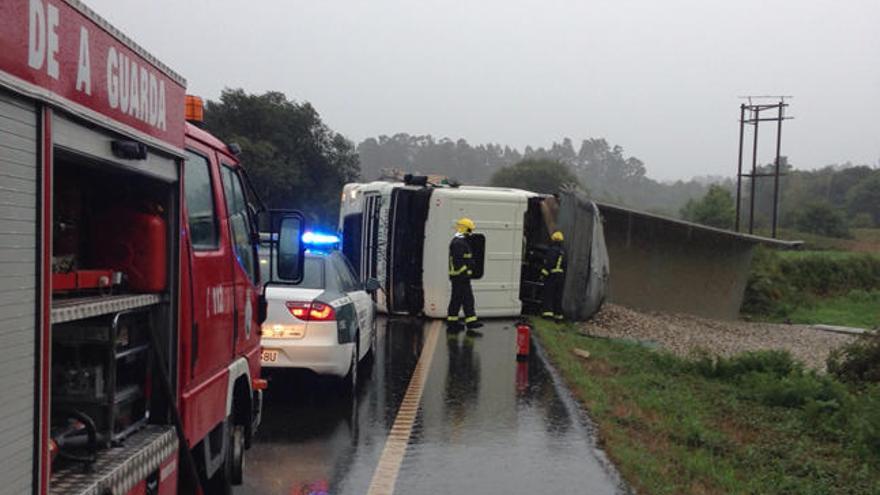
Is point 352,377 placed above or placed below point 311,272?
below

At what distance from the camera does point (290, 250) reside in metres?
5.84

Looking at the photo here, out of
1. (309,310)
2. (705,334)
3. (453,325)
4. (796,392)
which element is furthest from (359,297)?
(705,334)

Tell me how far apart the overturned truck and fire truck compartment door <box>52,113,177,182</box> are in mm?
12142

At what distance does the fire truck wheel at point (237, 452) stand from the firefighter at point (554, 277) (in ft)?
38.0

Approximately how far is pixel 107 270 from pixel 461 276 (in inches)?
430

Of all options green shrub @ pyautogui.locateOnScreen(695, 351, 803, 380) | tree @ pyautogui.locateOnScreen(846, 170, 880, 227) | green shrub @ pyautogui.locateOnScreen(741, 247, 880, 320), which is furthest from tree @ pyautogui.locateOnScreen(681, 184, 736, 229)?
green shrub @ pyautogui.locateOnScreen(695, 351, 803, 380)

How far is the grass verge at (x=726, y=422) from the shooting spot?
655 centimetres

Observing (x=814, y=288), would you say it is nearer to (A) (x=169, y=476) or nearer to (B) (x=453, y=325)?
(B) (x=453, y=325)

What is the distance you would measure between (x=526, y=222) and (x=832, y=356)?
682cm

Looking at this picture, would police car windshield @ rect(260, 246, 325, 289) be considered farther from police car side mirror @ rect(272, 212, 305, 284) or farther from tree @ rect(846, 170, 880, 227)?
tree @ rect(846, 170, 880, 227)

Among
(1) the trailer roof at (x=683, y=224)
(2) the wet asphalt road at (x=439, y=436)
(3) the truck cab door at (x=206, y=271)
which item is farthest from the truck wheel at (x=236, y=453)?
(1) the trailer roof at (x=683, y=224)

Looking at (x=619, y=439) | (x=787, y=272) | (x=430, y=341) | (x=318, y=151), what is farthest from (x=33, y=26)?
(x=318, y=151)

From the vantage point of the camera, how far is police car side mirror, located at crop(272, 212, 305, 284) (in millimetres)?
5758

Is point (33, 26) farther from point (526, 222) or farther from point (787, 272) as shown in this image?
point (787, 272)
